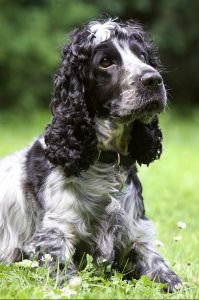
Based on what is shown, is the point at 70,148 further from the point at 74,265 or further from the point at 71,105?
the point at 74,265

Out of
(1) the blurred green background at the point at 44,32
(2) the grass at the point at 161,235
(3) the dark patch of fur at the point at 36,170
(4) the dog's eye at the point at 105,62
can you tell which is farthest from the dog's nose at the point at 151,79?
(1) the blurred green background at the point at 44,32

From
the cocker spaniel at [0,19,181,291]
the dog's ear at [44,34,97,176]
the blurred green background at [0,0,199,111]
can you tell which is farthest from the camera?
the blurred green background at [0,0,199,111]

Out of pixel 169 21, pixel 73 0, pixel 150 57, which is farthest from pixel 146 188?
pixel 169 21

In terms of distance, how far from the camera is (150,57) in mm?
5141

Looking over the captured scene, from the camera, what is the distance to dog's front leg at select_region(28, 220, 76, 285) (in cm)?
449

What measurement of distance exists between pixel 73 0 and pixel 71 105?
14546 mm

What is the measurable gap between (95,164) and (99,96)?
1.52 feet

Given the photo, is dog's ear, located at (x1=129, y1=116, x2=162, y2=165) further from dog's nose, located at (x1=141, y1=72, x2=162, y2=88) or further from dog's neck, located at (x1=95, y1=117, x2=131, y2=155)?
dog's nose, located at (x1=141, y1=72, x2=162, y2=88)

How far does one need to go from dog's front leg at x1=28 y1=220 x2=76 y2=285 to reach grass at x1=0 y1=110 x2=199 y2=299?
0.13m

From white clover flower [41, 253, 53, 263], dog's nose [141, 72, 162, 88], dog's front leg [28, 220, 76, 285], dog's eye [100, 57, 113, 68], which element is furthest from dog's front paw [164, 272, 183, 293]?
dog's eye [100, 57, 113, 68]

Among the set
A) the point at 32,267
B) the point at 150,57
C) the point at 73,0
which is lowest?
the point at 32,267

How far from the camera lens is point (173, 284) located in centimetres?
459

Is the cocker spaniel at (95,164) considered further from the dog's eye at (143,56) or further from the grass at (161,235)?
the grass at (161,235)

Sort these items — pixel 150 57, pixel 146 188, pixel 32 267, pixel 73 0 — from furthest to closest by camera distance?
pixel 73 0
pixel 146 188
pixel 150 57
pixel 32 267
